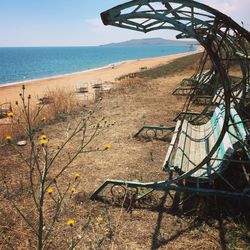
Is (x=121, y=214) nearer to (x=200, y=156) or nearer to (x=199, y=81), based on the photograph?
(x=200, y=156)

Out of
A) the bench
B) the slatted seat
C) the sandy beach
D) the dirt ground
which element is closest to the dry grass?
the dirt ground

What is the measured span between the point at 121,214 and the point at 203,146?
290 cm

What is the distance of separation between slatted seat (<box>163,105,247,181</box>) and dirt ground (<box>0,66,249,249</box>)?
0.64m

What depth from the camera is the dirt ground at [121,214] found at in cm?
394

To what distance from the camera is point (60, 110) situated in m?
11.1

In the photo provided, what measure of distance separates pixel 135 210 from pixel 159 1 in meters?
3.06

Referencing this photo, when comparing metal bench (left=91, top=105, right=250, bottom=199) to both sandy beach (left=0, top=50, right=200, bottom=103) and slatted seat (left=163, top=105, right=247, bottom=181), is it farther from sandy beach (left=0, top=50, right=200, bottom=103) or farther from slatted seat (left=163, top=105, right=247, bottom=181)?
sandy beach (left=0, top=50, right=200, bottom=103)

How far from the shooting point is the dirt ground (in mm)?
3941

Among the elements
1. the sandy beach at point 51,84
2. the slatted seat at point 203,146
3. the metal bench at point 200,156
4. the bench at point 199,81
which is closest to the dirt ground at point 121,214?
the metal bench at point 200,156

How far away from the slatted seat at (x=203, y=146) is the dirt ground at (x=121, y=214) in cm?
64

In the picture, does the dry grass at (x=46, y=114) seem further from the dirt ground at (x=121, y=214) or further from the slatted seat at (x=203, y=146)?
the slatted seat at (x=203, y=146)

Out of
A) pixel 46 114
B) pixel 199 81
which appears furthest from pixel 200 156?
pixel 46 114

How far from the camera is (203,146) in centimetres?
556

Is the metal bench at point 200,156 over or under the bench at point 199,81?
under
